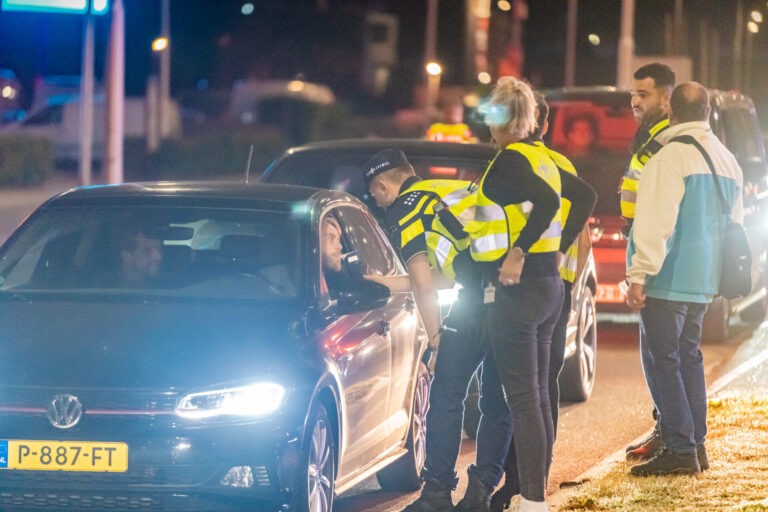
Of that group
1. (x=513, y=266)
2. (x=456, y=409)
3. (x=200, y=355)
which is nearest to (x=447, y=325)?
(x=456, y=409)

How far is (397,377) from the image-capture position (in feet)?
24.1

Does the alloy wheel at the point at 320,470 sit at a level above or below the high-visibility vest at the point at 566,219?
below

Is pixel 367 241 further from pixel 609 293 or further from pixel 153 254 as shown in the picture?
pixel 609 293

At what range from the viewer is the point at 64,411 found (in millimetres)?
5715

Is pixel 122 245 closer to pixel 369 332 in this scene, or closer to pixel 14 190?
pixel 369 332

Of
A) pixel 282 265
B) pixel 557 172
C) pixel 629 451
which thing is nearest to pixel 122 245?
pixel 282 265

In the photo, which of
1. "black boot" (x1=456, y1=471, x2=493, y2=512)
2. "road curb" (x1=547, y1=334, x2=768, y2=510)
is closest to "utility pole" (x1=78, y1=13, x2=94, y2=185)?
"road curb" (x1=547, y1=334, x2=768, y2=510)

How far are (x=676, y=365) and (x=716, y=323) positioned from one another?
646 centimetres

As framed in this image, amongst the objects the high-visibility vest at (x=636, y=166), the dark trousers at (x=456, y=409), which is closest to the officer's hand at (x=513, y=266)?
the dark trousers at (x=456, y=409)

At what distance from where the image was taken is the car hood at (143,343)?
5812mm

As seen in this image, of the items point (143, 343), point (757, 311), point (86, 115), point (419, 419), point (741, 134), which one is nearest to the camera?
point (143, 343)

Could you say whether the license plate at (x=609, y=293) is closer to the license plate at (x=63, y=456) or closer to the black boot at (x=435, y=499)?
the black boot at (x=435, y=499)

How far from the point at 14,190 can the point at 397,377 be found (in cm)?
2736

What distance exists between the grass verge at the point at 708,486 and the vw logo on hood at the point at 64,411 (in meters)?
2.26
